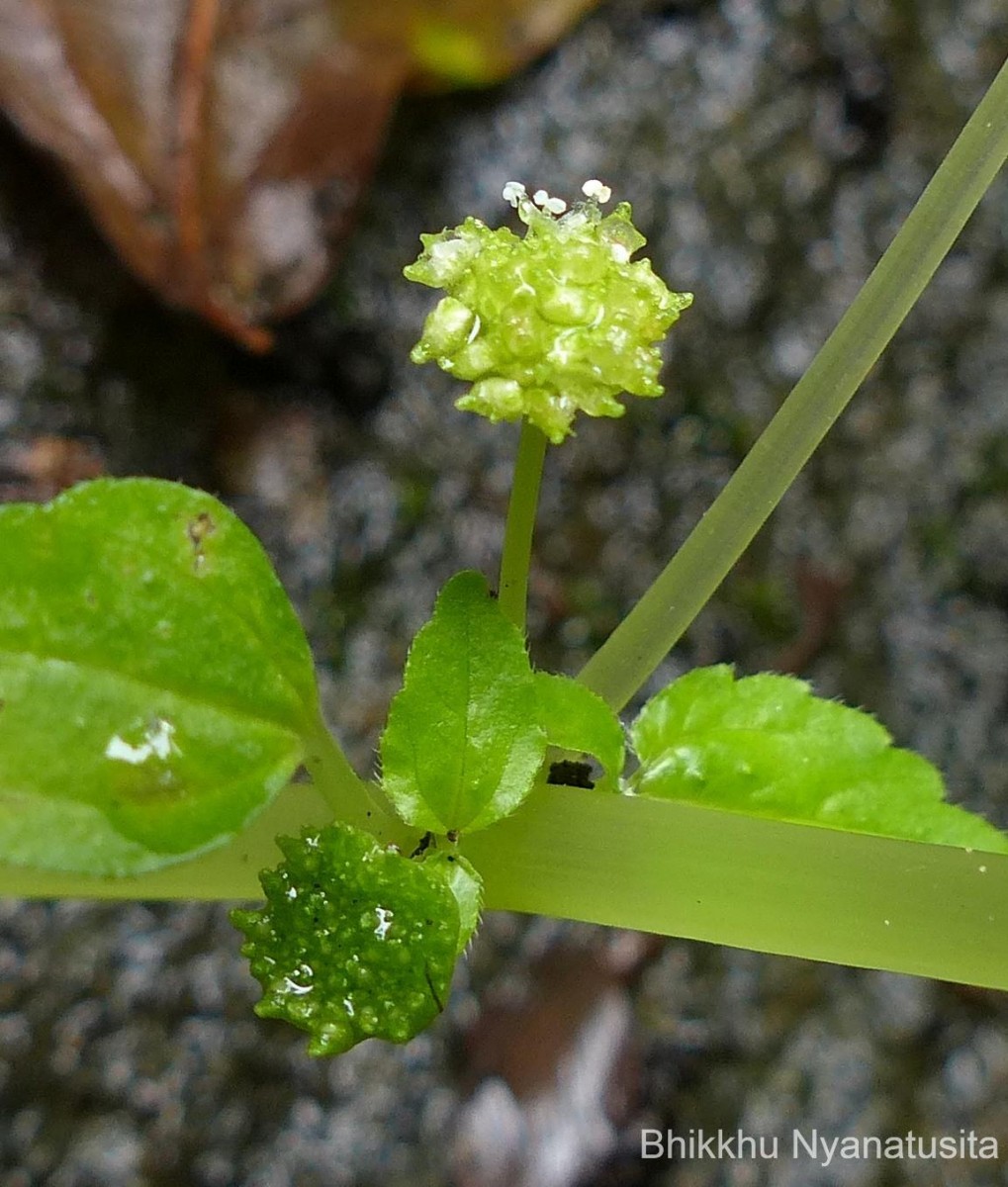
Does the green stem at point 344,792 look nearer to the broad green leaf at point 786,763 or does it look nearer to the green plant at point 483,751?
the green plant at point 483,751

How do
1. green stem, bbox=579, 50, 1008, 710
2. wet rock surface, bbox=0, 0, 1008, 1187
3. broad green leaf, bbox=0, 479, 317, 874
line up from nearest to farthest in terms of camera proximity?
broad green leaf, bbox=0, 479, 317, 874
green stem, bbox=579, 50, 1008, 710
wet rock surface, bbox=0, 0, 1008, 1187

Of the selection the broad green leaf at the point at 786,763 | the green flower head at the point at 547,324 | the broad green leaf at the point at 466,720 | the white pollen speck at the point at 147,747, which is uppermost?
the green flower head at the point at 547,324

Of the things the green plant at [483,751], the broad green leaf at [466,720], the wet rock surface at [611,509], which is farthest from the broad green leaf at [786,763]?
the wet rock surface at [611,509]

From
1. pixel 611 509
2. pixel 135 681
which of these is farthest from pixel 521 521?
pixel 611 509

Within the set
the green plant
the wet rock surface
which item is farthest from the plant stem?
the wet rock surface

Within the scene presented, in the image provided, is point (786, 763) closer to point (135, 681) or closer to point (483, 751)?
point (483, 751)

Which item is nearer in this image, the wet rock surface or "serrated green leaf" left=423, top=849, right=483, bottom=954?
"serrated green leaf" left=423, top=849, right=483, bottom=954

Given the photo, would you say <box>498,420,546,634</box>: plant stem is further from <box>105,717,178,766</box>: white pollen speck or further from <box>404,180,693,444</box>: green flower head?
<box>105,717,178,766</box>: white pollen speck
